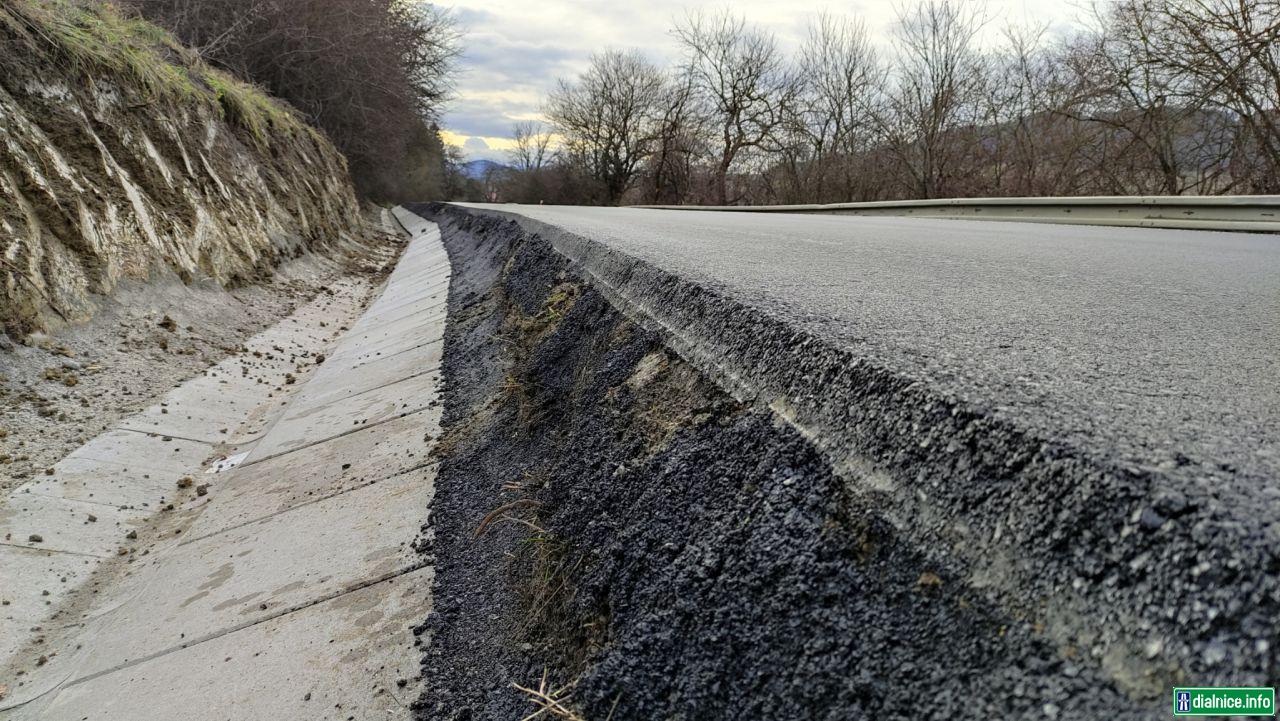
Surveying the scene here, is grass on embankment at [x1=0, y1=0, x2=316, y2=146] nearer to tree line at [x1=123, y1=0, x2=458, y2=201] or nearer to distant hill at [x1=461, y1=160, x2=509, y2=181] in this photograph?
tree line at [x1=123, y1=0, x2=458, y2=201]

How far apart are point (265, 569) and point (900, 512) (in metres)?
2.85

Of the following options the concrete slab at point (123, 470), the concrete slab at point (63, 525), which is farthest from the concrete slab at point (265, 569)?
the concrete slab at point (123, 470)

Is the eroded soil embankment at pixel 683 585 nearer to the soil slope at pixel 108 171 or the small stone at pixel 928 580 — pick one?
the small stone at pixel 928 580

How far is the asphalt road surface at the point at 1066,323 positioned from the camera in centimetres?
148

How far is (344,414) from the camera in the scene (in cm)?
500

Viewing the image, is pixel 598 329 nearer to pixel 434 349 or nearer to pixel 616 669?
pixel 616 669

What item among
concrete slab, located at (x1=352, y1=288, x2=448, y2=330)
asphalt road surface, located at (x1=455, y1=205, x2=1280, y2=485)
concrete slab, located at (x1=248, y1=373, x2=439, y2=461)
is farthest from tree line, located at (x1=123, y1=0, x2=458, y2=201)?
asphalt road surface, located at (x1=455, y1=205, x2=1280, y2=485)

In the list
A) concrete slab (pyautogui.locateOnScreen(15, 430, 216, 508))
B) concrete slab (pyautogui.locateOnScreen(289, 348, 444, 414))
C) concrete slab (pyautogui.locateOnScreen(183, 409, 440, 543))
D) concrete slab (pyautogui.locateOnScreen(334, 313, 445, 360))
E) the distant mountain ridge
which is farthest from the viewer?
the distant mountain ridge

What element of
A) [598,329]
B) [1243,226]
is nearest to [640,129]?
[1243,226]

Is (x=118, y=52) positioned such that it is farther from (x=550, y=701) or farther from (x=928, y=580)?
(x=928, y=580)

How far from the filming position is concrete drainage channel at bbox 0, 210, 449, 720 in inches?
93.7

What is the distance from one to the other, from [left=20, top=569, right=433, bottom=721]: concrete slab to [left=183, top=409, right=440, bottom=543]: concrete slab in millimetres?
1139

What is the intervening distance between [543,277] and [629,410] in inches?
119

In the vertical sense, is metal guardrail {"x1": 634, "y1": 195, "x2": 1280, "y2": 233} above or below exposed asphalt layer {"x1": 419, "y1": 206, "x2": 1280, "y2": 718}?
above
